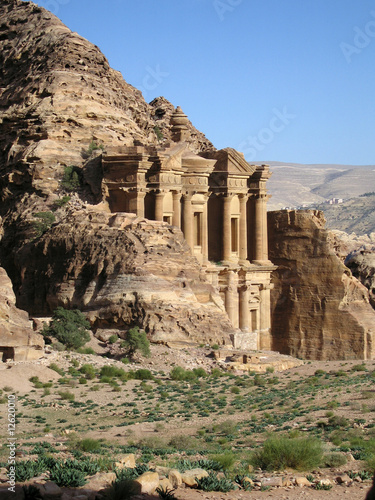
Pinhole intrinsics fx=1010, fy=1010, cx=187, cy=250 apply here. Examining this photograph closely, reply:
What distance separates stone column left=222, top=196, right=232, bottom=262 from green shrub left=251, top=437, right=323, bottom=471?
3843 centimetres

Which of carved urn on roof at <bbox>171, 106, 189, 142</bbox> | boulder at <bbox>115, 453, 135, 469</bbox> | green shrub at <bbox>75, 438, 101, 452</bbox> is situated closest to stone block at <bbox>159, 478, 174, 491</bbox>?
boulder at <bbox>115, 453, 135, 469</bbox>

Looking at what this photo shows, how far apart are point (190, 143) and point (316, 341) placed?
1617 cm

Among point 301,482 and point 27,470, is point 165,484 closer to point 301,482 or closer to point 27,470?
point 27,470

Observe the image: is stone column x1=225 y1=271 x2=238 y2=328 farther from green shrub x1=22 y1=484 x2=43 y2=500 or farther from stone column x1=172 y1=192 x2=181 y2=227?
green shrub x1=22 y1=484 x2=43 y2=500

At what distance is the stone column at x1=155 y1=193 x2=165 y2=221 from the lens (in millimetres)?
53750

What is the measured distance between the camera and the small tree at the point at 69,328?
38.8 metres

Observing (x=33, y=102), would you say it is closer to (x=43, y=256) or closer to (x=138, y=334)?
(x=43, y=256)

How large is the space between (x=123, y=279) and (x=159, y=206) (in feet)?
37.7

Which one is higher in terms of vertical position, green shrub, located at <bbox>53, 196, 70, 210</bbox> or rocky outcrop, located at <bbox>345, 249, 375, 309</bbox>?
green shrub, located at <bbox>53, 196, 70, 210</bbox>

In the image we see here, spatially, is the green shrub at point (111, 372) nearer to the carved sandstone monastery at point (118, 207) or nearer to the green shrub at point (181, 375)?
the green shrub at point (181, 375)

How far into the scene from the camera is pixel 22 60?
61844 mm

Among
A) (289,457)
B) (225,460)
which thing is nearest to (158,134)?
(289,457)

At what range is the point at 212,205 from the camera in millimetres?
61594

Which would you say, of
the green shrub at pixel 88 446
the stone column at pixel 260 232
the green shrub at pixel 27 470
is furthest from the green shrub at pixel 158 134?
the green shrub at pixel 27 470
